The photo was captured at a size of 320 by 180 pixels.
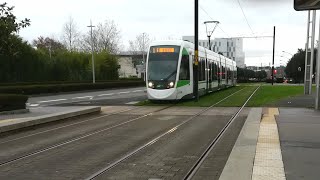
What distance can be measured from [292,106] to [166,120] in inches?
327

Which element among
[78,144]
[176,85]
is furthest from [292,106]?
[78,144]

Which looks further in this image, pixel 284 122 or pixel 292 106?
pixel 292 106

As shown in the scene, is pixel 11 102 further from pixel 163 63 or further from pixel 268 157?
pixel 268 157

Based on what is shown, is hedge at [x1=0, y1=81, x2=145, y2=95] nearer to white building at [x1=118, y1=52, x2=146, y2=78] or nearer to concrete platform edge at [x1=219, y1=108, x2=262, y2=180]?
concrete platform edge at [x1=219, y1=108, x2=262, y2=180]

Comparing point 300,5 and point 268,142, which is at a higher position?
point 300,5

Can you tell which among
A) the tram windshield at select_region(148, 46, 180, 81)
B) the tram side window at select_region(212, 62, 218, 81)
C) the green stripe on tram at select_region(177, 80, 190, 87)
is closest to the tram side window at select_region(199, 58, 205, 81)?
the green stripe on tram at select_region(177, 80, 190, 87)

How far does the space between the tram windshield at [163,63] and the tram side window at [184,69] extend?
19.1 inches

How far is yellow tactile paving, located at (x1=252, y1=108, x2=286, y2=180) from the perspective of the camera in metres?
7.41

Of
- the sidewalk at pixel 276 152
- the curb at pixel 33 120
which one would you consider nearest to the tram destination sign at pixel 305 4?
the sidewalk at pixel 276 152

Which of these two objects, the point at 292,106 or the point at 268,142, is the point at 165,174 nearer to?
the point at 268,142

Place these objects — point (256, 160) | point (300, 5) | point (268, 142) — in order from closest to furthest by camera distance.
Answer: point (256, 160)
point (268, 142)
point (300, 5)

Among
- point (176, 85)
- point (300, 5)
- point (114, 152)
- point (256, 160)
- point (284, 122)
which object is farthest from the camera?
point (176, 85)

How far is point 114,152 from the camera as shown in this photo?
10.0m

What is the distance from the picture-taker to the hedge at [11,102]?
19.7m
